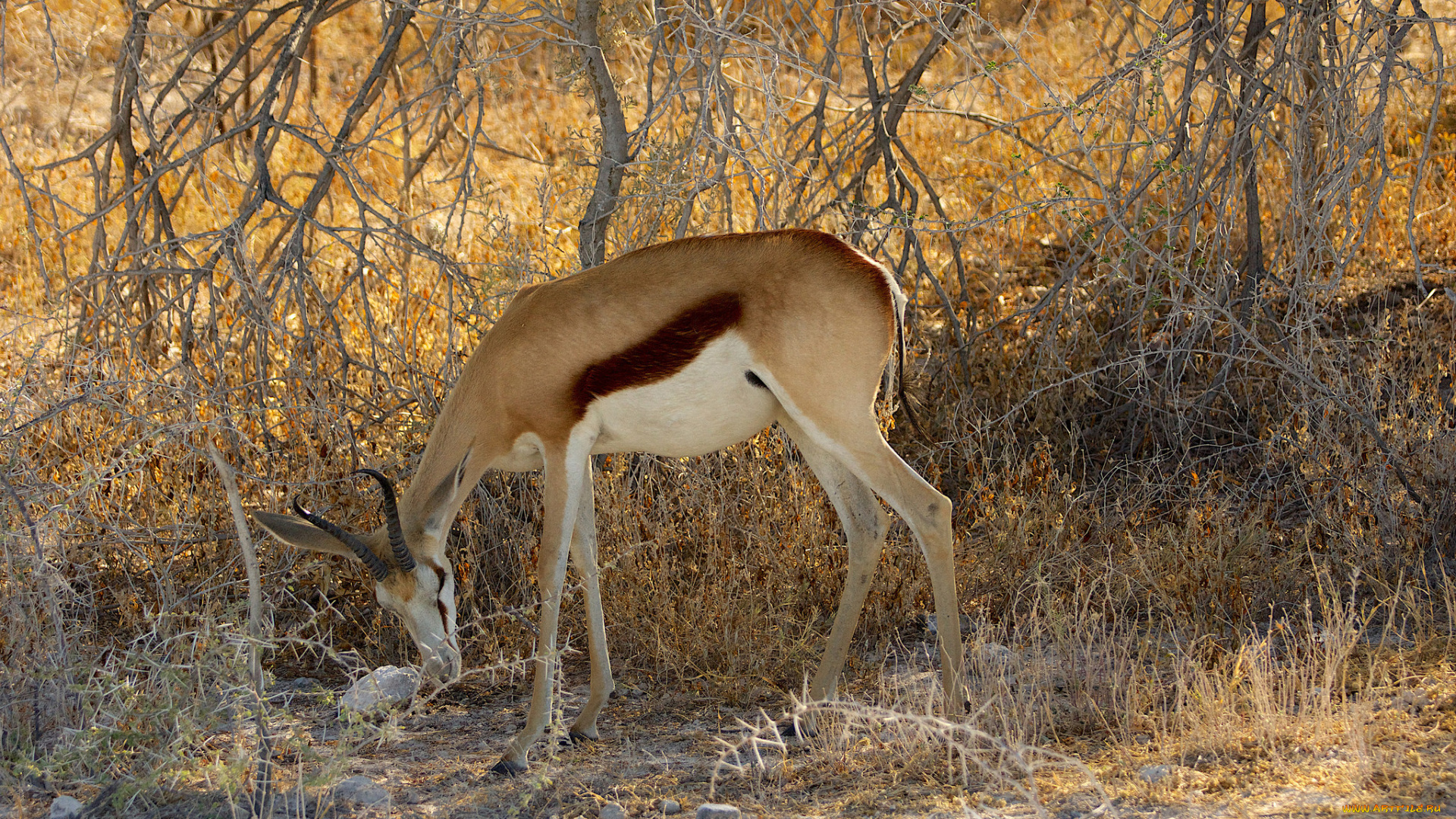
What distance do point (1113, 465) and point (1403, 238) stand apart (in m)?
2.82

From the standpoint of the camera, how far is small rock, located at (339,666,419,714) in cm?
436

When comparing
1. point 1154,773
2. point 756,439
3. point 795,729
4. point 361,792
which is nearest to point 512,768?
point 361,792

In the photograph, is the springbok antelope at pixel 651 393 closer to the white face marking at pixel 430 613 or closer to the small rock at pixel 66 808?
the white face marking at pixel 430 613

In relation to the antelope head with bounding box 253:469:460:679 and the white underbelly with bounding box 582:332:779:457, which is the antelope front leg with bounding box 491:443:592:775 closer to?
the white underbelly with bounding box 582:332:779:457

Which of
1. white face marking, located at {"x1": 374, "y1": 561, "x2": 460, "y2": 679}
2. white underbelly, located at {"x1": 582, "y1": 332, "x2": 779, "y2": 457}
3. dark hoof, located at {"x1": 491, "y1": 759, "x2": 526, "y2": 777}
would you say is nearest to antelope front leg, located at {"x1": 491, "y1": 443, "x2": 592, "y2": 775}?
dark hoof, located at {"x1": 491, "y1": 759, "x2": 526, "y2": 777}

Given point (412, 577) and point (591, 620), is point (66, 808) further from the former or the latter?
point (591, 620)

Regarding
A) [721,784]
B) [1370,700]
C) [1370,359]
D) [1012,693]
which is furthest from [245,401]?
[1370,359]

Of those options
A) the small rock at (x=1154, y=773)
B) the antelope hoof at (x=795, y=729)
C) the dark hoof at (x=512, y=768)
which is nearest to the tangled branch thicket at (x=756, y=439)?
the antelope hoof at (x=795, y=729)

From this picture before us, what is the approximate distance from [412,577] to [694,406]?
111cm

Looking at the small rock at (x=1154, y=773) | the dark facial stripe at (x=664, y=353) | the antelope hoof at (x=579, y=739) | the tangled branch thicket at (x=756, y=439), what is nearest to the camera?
the small rock at (x=1154, y=773)

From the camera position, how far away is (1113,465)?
6.20 meters

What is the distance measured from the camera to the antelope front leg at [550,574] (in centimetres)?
404

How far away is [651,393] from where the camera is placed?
402cm

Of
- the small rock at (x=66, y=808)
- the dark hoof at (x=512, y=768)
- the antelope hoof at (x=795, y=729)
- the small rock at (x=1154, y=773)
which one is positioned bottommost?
the small rock at (x=1154, y=773)
